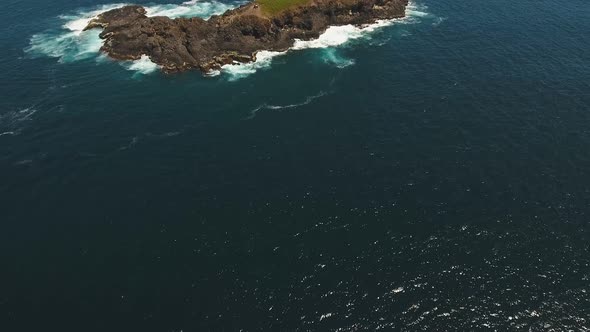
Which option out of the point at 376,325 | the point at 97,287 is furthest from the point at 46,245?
the point at 376,325

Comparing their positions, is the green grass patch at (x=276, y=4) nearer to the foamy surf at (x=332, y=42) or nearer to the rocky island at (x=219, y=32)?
the rocky island at (x=219, y=32)

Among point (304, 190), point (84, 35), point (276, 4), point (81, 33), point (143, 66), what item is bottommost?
point (304, 190)

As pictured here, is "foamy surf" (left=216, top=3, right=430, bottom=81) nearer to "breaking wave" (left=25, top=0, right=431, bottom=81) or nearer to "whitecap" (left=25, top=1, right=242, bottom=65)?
"breaking wave" (left=25, top=0, right=431, bottom=81)

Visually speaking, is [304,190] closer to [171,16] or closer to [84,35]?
[171,16]

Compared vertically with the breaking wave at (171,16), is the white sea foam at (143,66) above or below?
below

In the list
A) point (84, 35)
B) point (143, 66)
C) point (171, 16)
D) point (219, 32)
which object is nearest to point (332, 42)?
point (219, 32)

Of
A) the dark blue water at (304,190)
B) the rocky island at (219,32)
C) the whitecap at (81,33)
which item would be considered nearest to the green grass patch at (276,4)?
the rocky island at (219,32)

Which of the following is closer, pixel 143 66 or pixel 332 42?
pixel 143 66
